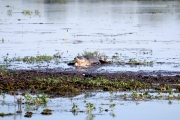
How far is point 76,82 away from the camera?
1490cm

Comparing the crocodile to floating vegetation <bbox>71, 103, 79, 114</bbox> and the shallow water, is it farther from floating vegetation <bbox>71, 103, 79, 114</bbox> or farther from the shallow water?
floating vegetation <bbox>71, 103, 79, 114</bbox>

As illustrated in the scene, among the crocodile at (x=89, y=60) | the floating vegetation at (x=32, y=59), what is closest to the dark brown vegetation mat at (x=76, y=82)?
the crocodile at (x=89, y=60)

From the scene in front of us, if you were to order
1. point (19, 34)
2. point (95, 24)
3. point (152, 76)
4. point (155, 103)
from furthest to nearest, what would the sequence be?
point (95, 24), point (19, 34), point (152, 76), point (155, 103)

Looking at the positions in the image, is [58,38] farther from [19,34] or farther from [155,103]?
[155,103]

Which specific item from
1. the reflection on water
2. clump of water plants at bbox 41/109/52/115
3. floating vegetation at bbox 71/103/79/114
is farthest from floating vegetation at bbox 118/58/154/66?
clump of water plants at bbox 41/109/52/115

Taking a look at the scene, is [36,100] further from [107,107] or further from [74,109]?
[107,107]

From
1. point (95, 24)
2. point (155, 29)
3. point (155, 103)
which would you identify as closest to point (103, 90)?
point (155, 103)

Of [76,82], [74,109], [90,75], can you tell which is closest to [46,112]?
[74,109]

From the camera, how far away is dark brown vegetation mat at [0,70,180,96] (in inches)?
559

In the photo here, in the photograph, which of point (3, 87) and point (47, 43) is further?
point (47, 43)

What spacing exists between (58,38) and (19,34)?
9.96 feet

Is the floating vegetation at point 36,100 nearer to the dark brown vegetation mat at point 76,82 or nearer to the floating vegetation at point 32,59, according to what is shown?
the dark brown vegetation mat at point 76,82

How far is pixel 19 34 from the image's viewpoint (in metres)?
30.3

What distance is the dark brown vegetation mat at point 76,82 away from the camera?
14188 millimetres
